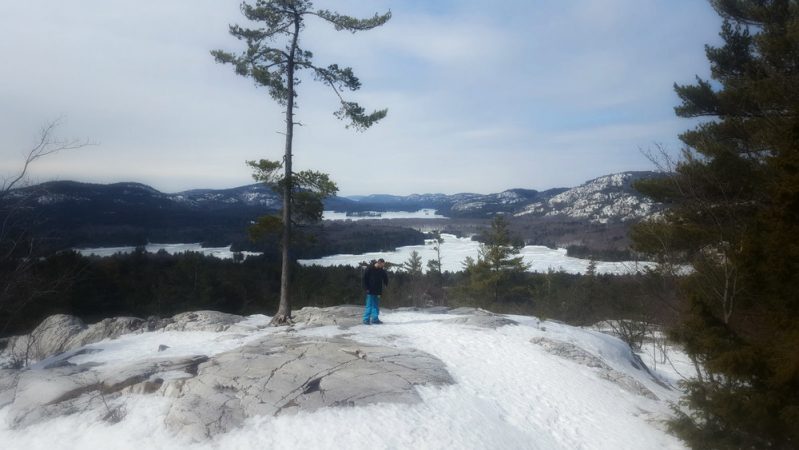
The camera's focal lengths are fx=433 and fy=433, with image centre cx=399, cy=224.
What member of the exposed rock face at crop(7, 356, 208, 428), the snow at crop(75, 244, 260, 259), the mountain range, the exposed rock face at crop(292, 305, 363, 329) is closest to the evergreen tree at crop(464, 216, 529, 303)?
the mountain range

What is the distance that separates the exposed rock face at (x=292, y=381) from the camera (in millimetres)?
6926

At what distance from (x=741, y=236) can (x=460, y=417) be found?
5952 mm

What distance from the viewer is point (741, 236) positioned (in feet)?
25.5

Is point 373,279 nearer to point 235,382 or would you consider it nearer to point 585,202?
point 235,382

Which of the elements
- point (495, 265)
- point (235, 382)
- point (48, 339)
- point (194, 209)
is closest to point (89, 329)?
point (48, 339)

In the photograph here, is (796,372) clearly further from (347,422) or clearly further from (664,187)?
(664,187)

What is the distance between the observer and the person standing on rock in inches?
481

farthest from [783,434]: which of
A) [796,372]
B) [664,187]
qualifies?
[664,187]

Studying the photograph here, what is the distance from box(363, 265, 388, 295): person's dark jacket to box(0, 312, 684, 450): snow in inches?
54.6

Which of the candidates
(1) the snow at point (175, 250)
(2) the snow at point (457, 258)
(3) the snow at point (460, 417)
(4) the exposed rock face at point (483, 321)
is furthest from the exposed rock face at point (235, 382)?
(1) the snow at point (175, 250)

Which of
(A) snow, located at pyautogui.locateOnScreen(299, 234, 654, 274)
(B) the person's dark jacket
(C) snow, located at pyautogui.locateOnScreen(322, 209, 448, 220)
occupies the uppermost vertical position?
(C) snow, located at pyautogui.locateOnScreen(322, 209, 448, 220)

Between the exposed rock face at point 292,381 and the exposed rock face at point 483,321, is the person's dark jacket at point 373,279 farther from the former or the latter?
the exposed rock face at point 292,381

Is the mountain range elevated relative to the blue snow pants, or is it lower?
elevated

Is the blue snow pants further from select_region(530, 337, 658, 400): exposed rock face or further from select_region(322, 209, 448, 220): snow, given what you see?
select_region(322, 209, 448, 220): snow
